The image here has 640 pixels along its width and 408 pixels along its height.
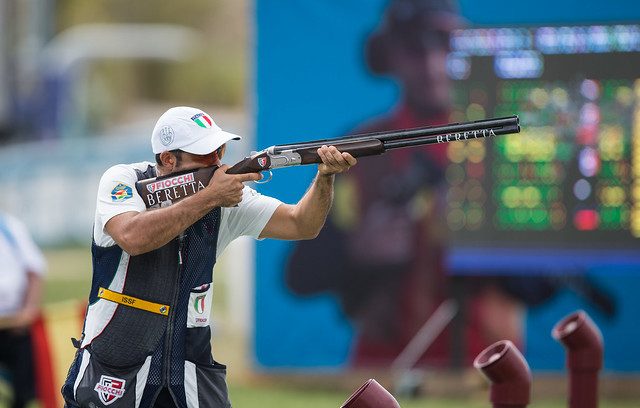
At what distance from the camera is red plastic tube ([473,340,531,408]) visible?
6500mm

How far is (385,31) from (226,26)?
51120mm

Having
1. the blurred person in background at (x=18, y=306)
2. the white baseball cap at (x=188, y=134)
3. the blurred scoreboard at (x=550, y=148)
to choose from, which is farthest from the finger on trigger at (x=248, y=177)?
the blurred scoreboard at (x=550, y=148)

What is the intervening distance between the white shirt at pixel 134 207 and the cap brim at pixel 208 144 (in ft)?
0.96

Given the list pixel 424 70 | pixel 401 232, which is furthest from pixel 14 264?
pixel 424 70

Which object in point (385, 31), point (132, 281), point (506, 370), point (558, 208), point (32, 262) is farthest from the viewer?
point (385, 31)

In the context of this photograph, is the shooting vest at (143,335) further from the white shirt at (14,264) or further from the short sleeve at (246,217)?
the white shirt at (14,264)

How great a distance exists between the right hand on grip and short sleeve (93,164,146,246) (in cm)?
33

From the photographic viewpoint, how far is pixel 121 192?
600 centimetres

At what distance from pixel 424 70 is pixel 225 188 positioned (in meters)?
6.08

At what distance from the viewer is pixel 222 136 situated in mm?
5988

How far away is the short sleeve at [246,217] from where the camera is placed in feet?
20.5

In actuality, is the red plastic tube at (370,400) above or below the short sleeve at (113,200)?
below

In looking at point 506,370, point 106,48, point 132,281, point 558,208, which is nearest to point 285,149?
point 132,281

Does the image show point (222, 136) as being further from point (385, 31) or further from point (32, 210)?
point (32, 210)
